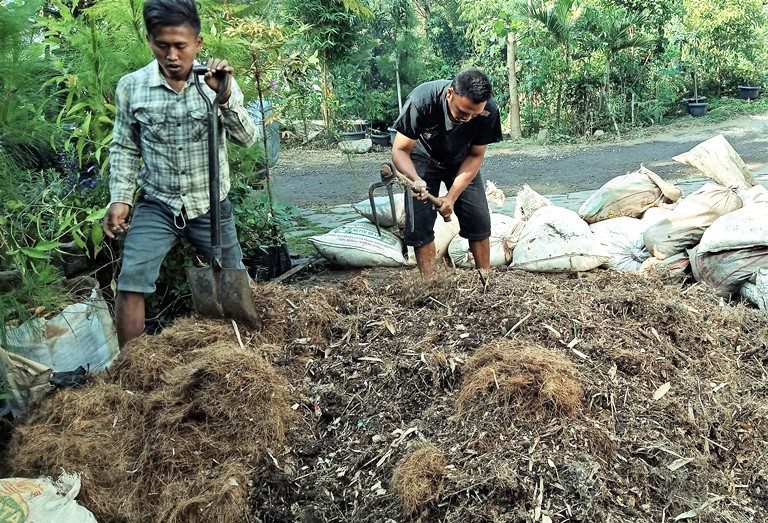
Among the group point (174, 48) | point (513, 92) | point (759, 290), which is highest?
point (174, 48)

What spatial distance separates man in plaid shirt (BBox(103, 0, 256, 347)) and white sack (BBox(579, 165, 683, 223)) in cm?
289

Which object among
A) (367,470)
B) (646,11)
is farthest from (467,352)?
(646,11)

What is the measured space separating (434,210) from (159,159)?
169 centimetres

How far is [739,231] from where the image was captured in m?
4.05

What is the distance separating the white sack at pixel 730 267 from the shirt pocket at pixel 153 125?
9.86ft

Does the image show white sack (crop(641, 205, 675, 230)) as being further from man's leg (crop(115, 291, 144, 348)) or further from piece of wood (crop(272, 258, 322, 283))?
man's leg (crop(115, 291, 144, 348))

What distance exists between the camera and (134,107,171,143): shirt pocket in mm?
3121

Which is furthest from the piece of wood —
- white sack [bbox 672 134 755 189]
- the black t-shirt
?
white sack [bbox 672 134 755 189]

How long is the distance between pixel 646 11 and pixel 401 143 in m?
9.86

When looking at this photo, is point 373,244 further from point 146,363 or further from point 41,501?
point 41,501

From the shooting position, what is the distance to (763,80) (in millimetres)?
14305

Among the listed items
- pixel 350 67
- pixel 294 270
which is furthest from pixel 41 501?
pixel 350 67

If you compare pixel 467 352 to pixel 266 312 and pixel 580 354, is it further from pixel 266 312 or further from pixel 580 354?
pixel 266 312

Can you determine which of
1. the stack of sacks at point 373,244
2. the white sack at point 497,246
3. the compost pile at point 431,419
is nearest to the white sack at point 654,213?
the white sack at point 497,246
